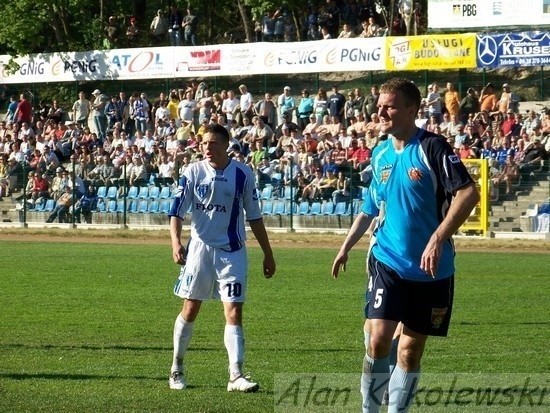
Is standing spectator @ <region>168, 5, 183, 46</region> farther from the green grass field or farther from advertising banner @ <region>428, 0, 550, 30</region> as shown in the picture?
the green grass field

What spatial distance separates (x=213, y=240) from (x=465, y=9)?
2848 cm

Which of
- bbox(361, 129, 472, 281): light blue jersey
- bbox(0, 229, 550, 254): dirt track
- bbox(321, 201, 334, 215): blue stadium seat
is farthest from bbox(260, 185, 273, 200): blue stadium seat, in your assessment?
bbox(361, 129, 472, 281): light blue jersey

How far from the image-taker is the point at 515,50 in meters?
34.8

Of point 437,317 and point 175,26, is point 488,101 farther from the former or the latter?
point 437,317

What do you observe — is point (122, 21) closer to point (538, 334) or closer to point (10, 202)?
point (10, 202)

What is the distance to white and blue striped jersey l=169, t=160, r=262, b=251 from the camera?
997 cm

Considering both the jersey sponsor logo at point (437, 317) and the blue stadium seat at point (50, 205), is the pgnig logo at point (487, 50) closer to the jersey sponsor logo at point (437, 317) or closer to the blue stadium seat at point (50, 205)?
the blue stadium seat at point (50, 205)

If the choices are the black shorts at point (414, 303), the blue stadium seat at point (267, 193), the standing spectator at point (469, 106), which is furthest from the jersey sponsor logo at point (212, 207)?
the standing spectator at point (469, 106)

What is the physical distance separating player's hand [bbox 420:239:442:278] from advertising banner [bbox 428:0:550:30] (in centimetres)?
2947

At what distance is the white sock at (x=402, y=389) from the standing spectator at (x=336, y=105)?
28.9 metres

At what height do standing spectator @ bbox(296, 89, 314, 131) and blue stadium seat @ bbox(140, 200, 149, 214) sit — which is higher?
standing spectator @ bbox(296, 89, 314, 131)

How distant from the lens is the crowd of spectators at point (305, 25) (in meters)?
40.4

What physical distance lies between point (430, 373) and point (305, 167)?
2385 cm

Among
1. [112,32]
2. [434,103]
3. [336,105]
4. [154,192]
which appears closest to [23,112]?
[112,32]
